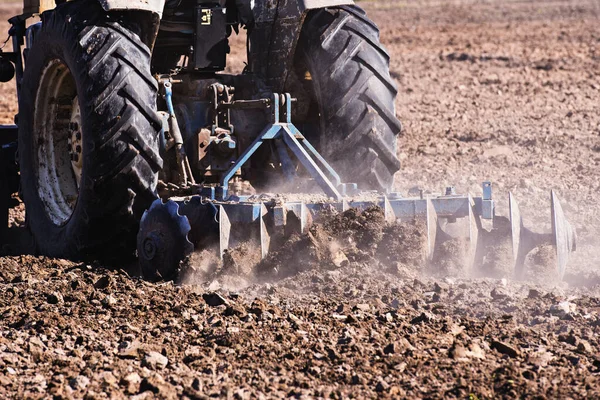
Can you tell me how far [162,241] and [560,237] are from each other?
2.31 meters

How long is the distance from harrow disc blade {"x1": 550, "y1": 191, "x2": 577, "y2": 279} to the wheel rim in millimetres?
2972

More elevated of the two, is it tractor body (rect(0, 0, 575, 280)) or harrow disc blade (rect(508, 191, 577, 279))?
tractor body (rect(0, 0, 575, 280))

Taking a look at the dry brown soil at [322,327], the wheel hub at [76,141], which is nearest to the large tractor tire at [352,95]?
the dry brown soil at [322,327]

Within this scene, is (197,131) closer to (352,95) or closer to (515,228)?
(352,95)

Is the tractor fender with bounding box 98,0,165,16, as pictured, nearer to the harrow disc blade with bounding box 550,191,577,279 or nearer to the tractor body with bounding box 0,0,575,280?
the tractor body with bounding box 0,0,575,280

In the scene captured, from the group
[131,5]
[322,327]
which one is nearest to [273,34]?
[131,5]

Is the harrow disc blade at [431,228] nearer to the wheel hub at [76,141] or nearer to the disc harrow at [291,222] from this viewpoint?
the disc harrow at [291,222]

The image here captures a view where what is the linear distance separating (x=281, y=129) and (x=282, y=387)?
272 centimetres

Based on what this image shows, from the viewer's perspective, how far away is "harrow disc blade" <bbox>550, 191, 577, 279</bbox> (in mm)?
6164

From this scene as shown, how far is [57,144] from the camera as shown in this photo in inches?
280

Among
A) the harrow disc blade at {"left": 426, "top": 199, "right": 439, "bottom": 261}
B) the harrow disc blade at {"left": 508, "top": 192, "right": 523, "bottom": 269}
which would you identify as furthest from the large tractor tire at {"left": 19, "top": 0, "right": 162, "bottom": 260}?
the harrow disc blade at {"left": 508, "top": 192, "right": 523, "bottom": 269}

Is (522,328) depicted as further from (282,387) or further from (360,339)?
(282,387)

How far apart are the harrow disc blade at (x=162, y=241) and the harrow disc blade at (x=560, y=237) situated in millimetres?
2108

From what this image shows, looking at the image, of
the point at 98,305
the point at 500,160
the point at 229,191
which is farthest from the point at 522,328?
the point at 500,160
